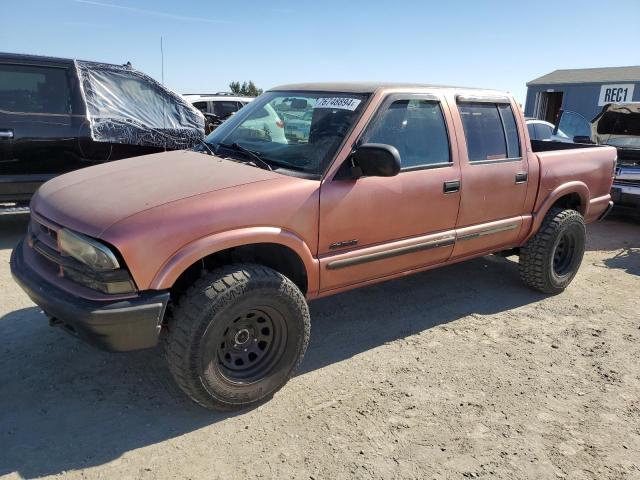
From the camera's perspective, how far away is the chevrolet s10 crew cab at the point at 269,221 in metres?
2.57

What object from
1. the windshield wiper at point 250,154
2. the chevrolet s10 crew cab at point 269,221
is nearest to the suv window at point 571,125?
the chevrolet s10 crew cab at point 269,221

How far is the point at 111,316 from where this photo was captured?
2.46 meters

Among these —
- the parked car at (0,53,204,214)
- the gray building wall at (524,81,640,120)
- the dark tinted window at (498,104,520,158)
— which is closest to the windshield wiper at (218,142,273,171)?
the dark tinted window at (498,104,520,158)

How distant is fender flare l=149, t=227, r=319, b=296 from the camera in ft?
8.44

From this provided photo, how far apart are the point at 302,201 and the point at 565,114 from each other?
8998 mm

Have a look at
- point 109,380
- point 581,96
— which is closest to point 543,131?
point 109,380

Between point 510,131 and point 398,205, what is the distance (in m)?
1.59

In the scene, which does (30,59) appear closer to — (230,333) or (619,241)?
(230,333)

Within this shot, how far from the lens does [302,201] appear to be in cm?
301

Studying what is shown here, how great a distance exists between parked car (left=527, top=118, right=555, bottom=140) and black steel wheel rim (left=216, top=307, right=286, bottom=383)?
7.95 m

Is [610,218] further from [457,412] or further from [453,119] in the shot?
[457,412]

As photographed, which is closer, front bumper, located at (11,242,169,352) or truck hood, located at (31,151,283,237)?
front bumper, located at (11,242,169,352)

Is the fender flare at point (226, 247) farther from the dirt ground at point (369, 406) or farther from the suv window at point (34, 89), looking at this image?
the suv window at point (34, 89)

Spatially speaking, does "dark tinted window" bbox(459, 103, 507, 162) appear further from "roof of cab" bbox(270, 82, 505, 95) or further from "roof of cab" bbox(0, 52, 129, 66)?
"roof of cab" bbox(0, 52, 129, 66)
